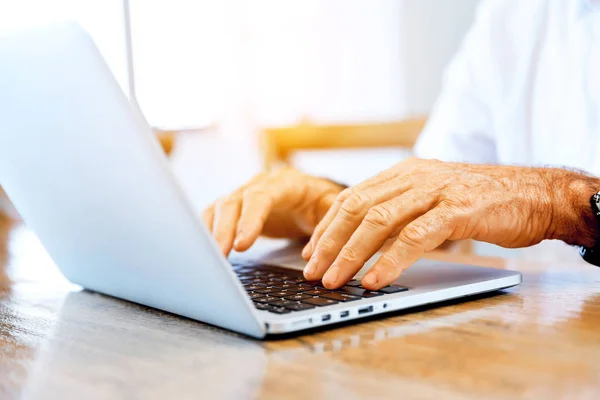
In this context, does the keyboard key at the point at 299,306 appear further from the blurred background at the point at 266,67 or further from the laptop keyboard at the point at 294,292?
the blurred background at the point at 266,67

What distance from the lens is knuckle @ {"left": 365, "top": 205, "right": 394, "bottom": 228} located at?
61 cm

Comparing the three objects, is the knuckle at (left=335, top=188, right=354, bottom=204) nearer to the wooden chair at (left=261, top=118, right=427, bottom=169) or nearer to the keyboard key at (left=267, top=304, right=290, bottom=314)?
the keyboard key at (left=267, top=304, right=290, bottom=314)

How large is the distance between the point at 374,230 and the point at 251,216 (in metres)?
0.23

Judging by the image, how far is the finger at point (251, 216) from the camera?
0.77 meters

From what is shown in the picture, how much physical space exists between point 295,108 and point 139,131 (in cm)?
306

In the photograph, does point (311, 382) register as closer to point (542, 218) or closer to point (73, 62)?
point (73, 62)

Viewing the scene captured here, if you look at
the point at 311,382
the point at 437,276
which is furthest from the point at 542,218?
the point at 311,382

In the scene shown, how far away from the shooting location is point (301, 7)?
3354mm

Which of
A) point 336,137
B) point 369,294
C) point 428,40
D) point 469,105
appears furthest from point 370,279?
point 428,40

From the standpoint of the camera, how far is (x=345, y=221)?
637 millimetres

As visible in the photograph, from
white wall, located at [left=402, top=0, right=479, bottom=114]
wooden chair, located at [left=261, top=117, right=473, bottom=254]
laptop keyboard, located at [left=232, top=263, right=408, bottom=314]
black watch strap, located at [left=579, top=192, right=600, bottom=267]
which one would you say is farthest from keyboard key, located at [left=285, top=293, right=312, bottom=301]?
white wall, located at [left=402, top=0, right=479, bottom=114]

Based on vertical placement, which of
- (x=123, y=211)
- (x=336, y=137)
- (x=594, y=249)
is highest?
(x=123, y=211)

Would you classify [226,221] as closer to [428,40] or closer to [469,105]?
[469,105]

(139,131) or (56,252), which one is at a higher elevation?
(139,131)
